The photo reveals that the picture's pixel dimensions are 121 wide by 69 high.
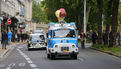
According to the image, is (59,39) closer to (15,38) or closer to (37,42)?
(37,42)

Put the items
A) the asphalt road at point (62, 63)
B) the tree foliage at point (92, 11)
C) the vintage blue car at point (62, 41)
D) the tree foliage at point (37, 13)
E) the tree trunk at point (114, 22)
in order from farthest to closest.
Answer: the tree foliage at point (37, 13) < the tree foliage at point (92, 11) < the tree trunk at point (114, 22) < the vintage blue car at point (62, 41) < the asphalt road at point (62, 63)

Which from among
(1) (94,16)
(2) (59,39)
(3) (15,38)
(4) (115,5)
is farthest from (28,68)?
(1) (94,16)

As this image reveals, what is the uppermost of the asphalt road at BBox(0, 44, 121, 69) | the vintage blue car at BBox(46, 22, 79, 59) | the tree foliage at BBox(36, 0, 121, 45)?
the tree foliage at BBox(36, 0, 121, 45)

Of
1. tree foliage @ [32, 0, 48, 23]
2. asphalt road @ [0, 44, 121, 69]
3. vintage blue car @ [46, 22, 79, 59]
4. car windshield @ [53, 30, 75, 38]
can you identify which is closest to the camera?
asphalt road @ [0, 44, 121, 69]

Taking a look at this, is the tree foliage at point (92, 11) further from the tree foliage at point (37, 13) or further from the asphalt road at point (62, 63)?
the tree foliage at point (37, 13)

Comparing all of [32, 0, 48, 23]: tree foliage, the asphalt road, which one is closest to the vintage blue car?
the asphalt road

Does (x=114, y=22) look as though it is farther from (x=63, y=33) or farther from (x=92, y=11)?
(x=92, y=11)

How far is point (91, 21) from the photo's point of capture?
77375 mm

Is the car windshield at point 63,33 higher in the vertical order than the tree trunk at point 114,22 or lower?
lower

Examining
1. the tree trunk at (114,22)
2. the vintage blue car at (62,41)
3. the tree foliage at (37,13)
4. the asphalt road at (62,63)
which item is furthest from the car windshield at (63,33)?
the tree foliage at (37,13)

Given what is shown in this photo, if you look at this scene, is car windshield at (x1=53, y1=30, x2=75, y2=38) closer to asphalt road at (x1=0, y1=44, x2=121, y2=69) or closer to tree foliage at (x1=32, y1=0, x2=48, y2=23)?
asphalt road at (x1=0, y1=44, x2=121, y2=69)

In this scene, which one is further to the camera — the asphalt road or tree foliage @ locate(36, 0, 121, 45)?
tree foliage @ locate(36, 0, 121, 45)

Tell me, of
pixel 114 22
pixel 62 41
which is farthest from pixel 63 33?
pixel 114 22

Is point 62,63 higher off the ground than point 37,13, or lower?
lower
